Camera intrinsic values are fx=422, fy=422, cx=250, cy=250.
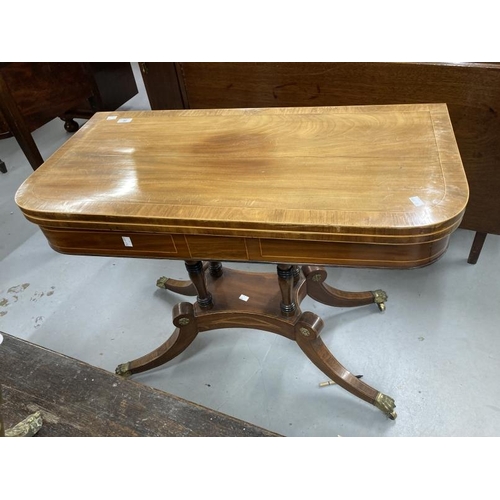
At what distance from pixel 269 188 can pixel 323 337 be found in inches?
31.0

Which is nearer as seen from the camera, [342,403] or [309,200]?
[309,200]

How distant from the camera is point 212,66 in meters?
1.58

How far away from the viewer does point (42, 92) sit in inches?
82.6

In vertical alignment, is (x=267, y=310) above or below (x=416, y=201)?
below

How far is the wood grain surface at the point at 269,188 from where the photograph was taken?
0.80m

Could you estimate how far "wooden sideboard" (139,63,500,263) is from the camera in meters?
1.28

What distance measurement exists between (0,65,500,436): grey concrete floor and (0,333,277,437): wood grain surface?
365mm

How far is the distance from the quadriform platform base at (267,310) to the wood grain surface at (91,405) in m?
0.32

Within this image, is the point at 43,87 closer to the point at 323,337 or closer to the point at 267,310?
the point at 267,310

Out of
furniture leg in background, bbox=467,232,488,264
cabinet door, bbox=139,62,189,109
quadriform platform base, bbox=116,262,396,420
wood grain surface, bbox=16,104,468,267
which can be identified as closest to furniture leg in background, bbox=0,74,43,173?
cabinet door, bbox=139,62,189,109

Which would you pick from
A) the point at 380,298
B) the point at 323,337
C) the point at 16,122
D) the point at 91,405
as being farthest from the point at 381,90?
the point at 16,122

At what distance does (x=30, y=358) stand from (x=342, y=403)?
3.01 feet

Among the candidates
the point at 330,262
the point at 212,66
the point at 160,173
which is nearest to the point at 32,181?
the point at 160,173

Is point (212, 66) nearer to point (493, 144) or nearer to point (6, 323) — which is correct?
point (493, 144)
